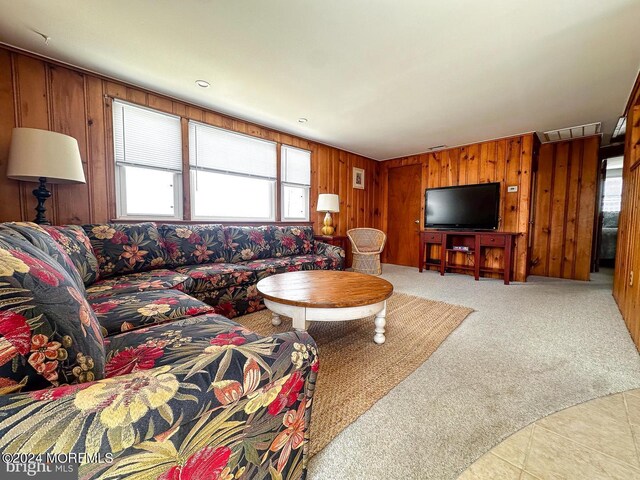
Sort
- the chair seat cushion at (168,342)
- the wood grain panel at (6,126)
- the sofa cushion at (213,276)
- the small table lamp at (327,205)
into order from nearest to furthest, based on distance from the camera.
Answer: the chair seat cushion at (168,342)
the wood grain panel at (6,126)
the sofa cushion at (213,276)
the small table lamp at (327,205)

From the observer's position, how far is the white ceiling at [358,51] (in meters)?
1.60

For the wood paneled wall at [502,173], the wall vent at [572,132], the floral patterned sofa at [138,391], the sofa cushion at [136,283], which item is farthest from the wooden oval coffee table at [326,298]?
the wall vent at [572,132]

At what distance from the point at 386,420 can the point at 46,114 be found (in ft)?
10.9

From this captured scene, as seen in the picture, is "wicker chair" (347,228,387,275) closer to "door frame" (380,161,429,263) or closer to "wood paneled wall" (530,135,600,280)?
"door frame" (380,161,429,263)

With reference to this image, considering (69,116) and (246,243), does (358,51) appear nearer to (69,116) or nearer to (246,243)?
(246,243)

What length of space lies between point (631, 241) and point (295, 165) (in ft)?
12.3

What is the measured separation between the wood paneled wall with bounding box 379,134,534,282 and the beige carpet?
207 centimetres

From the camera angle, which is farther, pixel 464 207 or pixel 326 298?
pixel 464 207

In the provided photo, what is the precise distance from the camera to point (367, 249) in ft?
14.6

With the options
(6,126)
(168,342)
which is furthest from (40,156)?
(168,342)

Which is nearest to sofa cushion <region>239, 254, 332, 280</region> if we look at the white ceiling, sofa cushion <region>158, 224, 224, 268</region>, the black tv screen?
sofa cushion <region>158, 224, 224, 268</region>

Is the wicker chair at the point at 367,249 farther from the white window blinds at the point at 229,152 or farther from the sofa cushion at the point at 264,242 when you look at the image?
the white window blinds at the point at 229,152

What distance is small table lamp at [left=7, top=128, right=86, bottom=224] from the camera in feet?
5.85

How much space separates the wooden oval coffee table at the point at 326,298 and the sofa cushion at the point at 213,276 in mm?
445
